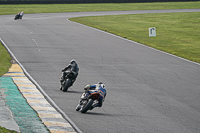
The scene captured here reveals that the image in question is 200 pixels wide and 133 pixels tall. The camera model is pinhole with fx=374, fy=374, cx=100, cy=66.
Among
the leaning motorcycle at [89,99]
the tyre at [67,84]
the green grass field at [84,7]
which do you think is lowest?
the green grass field at [84,7]

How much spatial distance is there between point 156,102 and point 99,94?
244cm

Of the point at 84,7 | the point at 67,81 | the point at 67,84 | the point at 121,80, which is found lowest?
the point at 84,7

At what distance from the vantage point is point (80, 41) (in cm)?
2744

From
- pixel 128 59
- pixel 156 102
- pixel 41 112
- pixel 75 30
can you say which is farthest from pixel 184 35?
pixel 41 112

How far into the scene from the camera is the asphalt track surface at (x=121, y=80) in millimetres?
9836

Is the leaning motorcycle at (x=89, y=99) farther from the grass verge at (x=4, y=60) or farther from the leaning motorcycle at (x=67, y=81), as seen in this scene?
the grass verge at (x=4, y=60)

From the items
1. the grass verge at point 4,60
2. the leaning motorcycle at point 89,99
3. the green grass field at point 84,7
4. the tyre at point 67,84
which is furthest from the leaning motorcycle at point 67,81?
the green grass field at point 84,7

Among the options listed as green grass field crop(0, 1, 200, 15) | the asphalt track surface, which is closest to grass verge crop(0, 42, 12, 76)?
the asphalt track surface

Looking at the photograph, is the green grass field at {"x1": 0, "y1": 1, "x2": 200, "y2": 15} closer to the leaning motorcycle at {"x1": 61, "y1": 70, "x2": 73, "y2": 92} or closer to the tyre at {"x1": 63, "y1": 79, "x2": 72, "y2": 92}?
the leaning motorcycle at {"x1": 61, "y1": 70, "x2": 73, "y2": 92}

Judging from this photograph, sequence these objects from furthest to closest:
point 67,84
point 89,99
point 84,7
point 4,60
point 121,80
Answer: point 84,7 < point 4,60 < point 121,80 < point 67,84 < point 89,99

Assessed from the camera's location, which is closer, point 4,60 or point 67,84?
point 67,84

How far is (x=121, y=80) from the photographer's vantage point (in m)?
15.0

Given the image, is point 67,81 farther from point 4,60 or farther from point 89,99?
point 4,60

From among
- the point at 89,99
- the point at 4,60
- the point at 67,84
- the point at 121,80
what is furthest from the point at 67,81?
the point at 4,60
